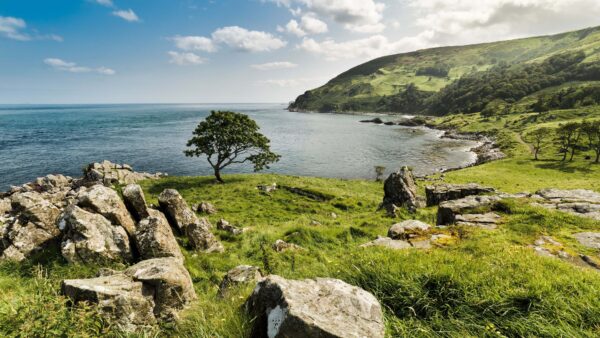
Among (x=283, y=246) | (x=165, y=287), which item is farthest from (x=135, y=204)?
(x=165, y=287)

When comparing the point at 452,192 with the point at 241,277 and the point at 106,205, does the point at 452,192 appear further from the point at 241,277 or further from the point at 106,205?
the point at 106,205

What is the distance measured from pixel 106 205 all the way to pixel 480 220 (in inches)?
674

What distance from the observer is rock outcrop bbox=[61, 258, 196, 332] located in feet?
19.5

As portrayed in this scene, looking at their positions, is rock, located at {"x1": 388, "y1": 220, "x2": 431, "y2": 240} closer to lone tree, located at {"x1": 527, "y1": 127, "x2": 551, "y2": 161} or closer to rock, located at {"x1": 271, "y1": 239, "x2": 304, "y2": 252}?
rock, located at {"x1": 271, "y1": 239, "x2": 304, "y2": 252}

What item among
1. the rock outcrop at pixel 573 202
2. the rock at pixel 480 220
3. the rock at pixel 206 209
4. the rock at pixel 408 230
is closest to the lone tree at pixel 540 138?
the rock outcrop at pixel 573 202

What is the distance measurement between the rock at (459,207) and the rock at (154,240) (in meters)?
14.2

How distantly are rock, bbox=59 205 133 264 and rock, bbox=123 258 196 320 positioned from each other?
328cm

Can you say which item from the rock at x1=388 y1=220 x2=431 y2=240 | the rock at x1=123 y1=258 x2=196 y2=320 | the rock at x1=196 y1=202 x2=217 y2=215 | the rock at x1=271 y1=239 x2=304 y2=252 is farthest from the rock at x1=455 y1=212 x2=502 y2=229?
the rock at x1=196 y1=202 x2=217 y2=215

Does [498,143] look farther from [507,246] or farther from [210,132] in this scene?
[507,246]

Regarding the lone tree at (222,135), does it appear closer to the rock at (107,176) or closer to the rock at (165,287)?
the rock at (107,176)

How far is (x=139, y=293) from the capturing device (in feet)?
22.3

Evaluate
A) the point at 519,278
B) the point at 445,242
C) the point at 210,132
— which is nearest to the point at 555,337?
the point at 519,278

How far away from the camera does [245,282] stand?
8578 mm

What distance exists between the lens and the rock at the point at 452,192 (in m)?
24.1
